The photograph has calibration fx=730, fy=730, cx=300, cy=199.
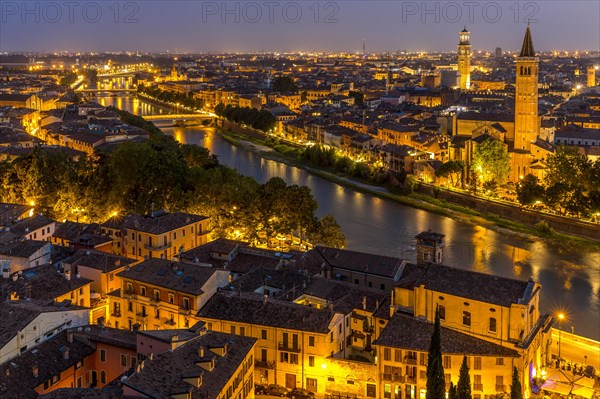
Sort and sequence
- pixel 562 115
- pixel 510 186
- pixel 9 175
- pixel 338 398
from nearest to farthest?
pixel 338 398
pixel 9 175
pixel 510 186
pixel 562 115

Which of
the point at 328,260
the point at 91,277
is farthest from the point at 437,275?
the point at 91,277

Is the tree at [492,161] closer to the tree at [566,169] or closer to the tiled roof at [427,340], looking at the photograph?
the tree at [566,169]

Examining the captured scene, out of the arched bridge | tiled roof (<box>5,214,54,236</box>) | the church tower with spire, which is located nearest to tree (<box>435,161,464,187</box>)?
tiled roof (<box>5,214,54,236</box>)

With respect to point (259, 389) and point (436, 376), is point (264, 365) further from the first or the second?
point (436, 376)

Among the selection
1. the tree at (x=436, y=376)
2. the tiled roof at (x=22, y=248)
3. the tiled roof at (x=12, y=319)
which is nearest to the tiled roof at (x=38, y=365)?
the tiled roof at (x=12, y=319)

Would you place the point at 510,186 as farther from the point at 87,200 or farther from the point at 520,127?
the point at 87,200

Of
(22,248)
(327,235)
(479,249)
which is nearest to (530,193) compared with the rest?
(479,249)

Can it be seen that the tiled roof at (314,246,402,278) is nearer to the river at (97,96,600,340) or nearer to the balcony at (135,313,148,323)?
the river at (97,96,600,340)
